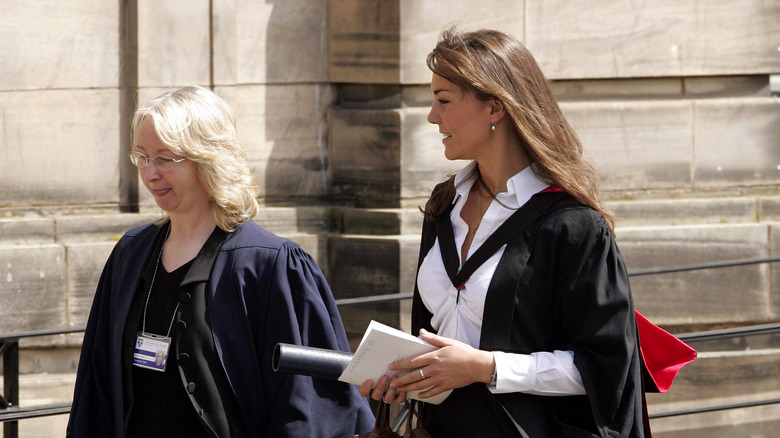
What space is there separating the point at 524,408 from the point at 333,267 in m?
4.20

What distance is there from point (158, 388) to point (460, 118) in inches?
46.1

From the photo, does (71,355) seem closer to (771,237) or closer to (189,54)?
(189,54)

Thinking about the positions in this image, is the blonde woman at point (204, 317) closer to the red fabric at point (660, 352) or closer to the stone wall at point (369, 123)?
the red fabric at point (660, 352)

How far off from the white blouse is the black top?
2.46 ft

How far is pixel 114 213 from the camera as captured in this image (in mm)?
6602

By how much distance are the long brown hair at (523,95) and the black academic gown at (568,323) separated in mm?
100

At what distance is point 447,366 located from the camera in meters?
2.57

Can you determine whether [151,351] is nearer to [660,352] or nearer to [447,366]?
[447,366]

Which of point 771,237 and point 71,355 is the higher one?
point 771,237

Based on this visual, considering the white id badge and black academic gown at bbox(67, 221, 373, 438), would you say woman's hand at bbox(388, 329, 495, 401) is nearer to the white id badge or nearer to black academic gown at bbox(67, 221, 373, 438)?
black academic gown at bbox(67, 221, 373, 438)

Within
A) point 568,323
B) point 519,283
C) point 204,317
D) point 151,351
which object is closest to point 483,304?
point 519,283

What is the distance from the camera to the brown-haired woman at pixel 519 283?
258 centimetres

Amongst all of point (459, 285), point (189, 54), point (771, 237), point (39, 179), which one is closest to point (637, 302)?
point (771, 237)

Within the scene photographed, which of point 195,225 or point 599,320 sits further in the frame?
point 195,225
